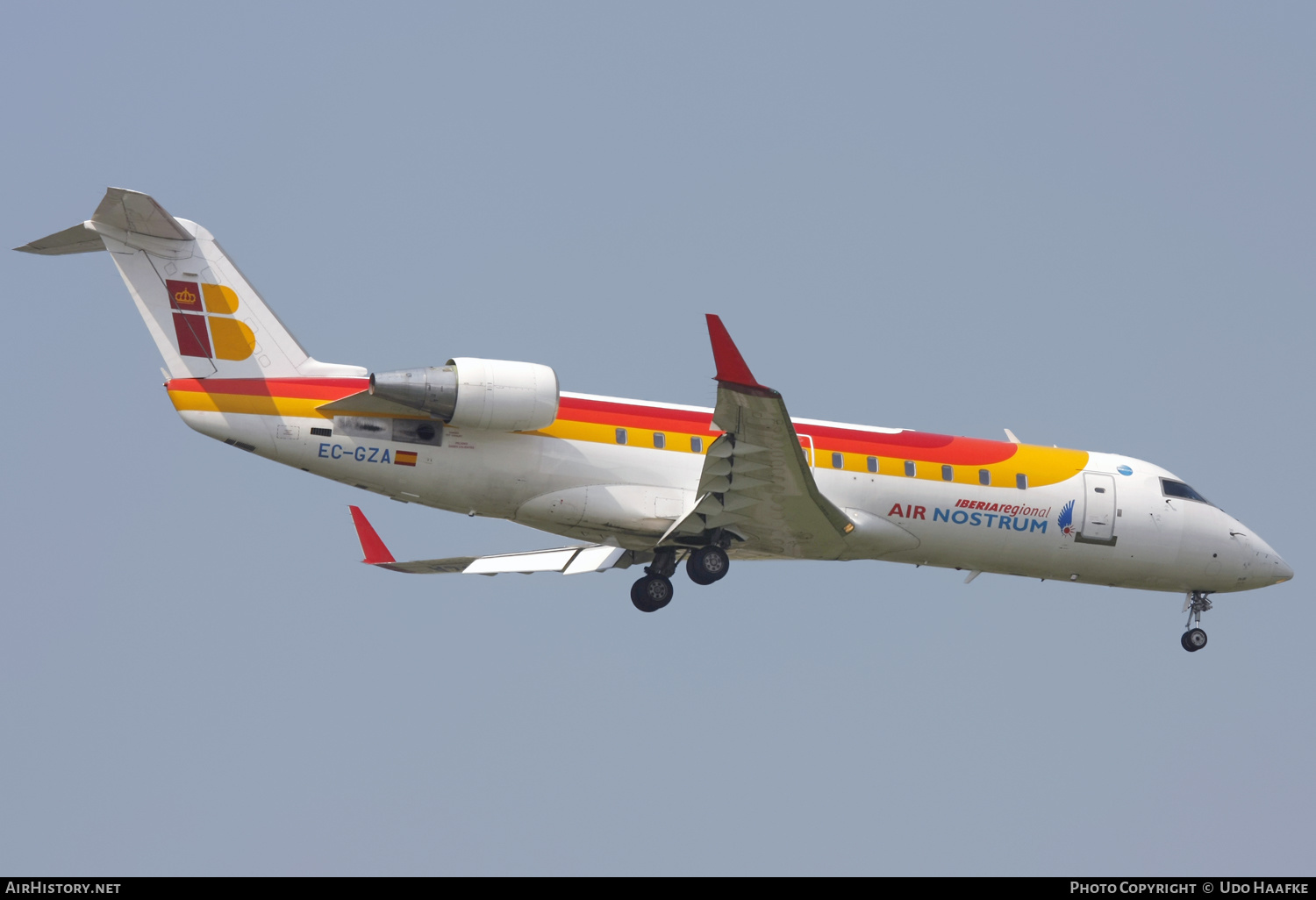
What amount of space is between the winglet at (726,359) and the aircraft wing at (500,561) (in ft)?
17.6

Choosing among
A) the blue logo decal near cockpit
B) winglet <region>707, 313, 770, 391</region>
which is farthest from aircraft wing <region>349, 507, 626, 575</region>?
the blue logo decal near cockpit

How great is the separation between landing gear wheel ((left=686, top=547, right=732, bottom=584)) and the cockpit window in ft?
29.7

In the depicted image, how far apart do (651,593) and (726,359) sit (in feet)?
18.8

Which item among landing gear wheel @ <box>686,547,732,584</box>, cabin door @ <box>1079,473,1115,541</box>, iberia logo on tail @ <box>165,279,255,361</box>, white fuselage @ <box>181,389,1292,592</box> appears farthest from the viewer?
cabin door @ <box>1079,473,1115,541</box>

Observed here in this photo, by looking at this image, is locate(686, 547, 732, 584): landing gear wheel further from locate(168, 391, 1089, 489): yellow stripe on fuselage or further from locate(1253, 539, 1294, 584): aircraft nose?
locate(1253, 539, 1294, 584): aircraft nose

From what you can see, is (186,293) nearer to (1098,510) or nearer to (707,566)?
(707,566)

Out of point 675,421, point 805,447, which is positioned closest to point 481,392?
point 675,421

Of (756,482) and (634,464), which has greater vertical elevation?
(634,464)

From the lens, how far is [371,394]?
861 inches

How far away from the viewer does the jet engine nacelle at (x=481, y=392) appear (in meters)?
21.7

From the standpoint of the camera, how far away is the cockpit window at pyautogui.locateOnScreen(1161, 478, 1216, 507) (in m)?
26.9

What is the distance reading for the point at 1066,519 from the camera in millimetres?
25797

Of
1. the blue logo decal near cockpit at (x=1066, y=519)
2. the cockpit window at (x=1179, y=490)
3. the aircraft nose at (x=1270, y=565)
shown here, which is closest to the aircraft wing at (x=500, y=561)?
the blue logo decal near cockpit at (x=1066, y=519)

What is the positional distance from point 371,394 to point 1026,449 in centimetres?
1197
